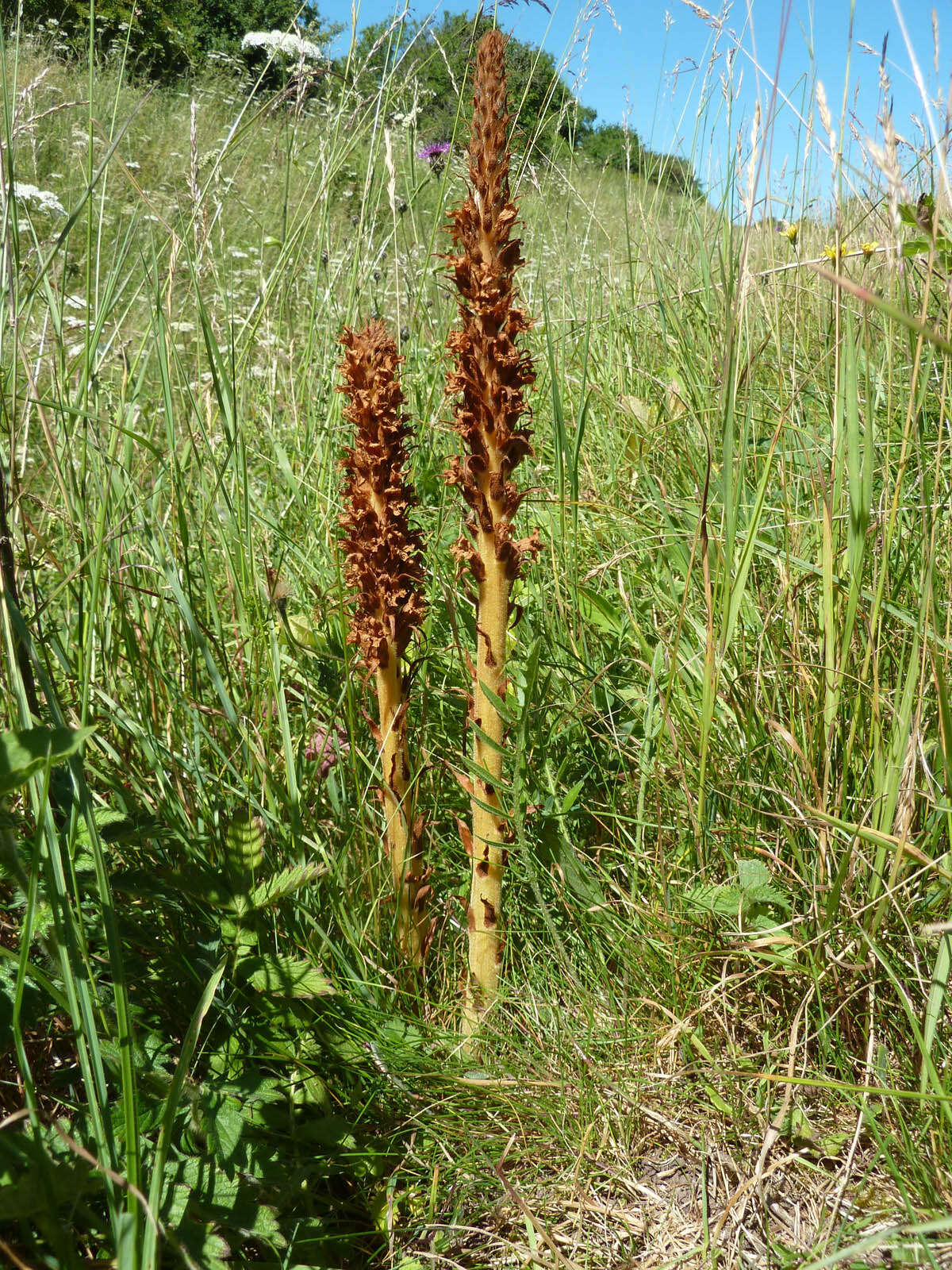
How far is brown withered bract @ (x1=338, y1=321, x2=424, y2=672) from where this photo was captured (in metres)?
1.10

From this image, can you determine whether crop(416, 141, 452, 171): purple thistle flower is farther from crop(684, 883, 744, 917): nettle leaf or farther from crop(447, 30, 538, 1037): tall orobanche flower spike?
crop(684, 883, 744, 917): nettle leaf

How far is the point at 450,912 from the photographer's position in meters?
1.48

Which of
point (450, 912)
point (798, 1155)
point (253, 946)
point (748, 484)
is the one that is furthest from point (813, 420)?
point (253, 946)

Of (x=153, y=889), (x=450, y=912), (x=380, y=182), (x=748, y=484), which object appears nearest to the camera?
(x=153, y=889)

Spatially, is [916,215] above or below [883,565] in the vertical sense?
above

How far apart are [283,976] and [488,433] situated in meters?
0.73

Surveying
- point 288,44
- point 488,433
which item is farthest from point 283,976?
point 288,44

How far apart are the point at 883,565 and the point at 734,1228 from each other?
86 cm

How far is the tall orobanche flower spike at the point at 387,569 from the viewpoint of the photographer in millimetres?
1107

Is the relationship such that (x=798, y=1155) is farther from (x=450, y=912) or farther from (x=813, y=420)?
(x=813, y=420)

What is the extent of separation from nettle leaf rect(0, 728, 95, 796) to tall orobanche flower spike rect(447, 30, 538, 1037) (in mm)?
599

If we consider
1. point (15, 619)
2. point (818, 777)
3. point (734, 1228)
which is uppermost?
point (15, 619)

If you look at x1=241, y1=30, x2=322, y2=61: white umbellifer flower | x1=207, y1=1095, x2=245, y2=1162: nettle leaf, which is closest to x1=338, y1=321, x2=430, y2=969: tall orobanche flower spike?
x1=207, y1=1095, x2=245, y2=1162: nettle leaf

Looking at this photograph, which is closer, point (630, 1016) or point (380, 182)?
point (630, 1016)
